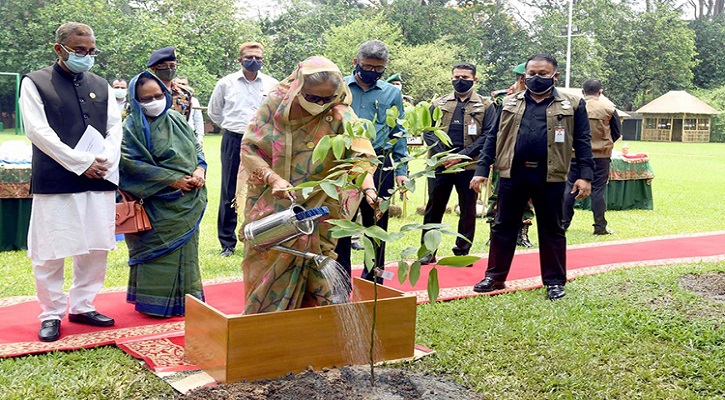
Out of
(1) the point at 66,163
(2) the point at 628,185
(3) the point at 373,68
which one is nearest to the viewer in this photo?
(1) the point at 66,163

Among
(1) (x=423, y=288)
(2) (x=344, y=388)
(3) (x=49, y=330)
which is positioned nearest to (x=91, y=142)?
(3) (x=49, y=330)

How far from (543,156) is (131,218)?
295cm

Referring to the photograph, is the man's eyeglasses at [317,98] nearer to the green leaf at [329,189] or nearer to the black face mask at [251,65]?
the green leaf at [329,189]

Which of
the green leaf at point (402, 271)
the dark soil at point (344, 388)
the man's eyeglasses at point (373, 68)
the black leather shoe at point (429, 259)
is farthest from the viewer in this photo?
the black leather shoe at point (429, 259)

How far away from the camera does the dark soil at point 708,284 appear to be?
214 inches

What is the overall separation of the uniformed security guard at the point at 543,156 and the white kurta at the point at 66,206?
2.71 m

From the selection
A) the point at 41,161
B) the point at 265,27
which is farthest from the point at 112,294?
the point at 265,27

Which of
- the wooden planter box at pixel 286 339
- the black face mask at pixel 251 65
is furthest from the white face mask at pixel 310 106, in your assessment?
the black face mask at pixel 251 65

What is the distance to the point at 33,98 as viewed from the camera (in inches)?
163

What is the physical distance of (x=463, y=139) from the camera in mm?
6910

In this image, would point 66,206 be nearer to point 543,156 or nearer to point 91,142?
point 91,142

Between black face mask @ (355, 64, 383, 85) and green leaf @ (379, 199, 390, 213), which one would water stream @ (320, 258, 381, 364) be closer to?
green leaf @ (379, 199, 390, 213)

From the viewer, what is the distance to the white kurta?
4.13 m

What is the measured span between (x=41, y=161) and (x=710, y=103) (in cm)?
4606
